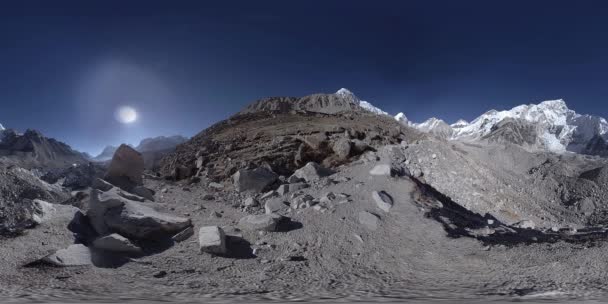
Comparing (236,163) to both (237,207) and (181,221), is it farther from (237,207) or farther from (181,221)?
(181,221)

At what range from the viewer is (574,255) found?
6.71 meters

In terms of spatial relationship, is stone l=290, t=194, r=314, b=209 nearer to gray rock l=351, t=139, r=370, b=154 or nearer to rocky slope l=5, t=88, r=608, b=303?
rocky slope l=5, t=88, r=608, b=303

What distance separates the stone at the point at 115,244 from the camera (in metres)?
6.57

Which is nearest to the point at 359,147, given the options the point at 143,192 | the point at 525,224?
the point at 525,224

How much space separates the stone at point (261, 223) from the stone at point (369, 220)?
6.51 ft

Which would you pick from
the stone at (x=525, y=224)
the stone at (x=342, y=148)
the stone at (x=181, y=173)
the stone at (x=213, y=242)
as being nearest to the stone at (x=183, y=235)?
the stone at (x=213, y=242)

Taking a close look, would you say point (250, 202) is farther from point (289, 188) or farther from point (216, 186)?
point (216, 186)

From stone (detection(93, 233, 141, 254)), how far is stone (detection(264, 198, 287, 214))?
139 inches

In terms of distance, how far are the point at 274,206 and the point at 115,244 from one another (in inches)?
158

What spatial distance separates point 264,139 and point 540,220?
1210cm

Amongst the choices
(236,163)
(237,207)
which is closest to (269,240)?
(237,207)

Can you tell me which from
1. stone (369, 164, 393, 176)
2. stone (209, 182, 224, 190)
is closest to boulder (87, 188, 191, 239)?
stone (209, 182, 224, 190)

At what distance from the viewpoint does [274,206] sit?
9633 millimetres

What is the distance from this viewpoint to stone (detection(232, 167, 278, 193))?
11.8 metres
